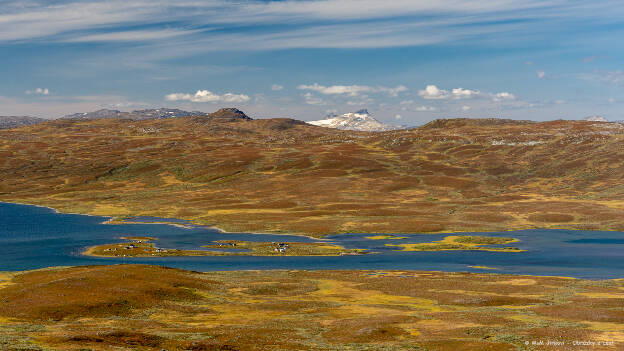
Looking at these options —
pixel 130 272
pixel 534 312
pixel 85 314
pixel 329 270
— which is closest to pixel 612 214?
pixel 329 270

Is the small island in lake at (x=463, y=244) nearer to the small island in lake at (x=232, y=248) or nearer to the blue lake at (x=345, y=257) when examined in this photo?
the blue lake at (x=345, y=257)

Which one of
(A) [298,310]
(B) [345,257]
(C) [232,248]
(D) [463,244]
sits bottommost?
(D) [463,244]

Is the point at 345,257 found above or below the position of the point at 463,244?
above

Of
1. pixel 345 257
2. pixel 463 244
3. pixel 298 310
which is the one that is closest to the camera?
pixel 298 310

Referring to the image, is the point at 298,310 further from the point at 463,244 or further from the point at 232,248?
the point at 463,244

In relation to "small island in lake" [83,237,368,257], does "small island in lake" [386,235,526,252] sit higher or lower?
lower

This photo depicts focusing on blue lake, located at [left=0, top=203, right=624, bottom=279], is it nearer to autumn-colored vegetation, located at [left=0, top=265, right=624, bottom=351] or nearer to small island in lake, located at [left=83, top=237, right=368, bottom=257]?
small island in lake, located at [left=83, top=237, right=368, bottom=257]

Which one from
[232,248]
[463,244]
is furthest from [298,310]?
[463,244]

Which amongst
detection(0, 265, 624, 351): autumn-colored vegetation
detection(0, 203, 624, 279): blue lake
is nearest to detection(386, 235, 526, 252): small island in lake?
detection(0, 203, 624, 279): blue lake
